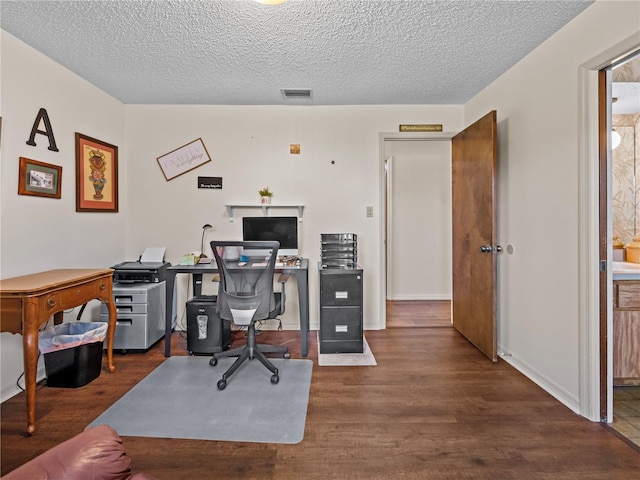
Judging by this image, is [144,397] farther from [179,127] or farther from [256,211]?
[179,127]

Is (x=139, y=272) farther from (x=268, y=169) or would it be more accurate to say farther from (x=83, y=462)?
(x=83, y=462)

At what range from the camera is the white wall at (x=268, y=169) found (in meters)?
3.54

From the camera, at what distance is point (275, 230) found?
A: 3.37 m

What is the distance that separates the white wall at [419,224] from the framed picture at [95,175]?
3616 mm

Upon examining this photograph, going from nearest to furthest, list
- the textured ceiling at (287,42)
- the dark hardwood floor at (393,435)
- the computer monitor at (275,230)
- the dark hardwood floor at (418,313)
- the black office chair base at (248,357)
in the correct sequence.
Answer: the dark hardwood floor at (393,435)
the textured ceiling at (287,42)
the black office chair base at (248,357)
the computer monitor at (275,230)
the dark hardwood floor at (418,313)

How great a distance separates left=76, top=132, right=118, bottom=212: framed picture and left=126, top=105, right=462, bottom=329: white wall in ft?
0.82

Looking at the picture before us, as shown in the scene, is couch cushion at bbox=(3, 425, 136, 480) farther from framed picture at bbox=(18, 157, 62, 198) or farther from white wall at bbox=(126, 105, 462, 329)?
white wall at bbox=(126, 105, 462, 329)

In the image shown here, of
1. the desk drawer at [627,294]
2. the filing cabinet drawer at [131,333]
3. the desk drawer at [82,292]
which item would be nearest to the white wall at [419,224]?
the desk drawer at [627,294]

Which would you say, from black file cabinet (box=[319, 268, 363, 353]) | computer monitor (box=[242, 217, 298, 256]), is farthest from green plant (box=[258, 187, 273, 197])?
black file cabinet (box=[319, 268, 363, 353])

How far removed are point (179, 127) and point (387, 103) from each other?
2269 millimetres

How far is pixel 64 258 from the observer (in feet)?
8.85

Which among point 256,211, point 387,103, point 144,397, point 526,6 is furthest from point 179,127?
point 526,6

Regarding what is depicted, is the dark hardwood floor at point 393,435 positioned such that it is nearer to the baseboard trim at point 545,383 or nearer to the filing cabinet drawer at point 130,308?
the baseboard trim at point 545,383

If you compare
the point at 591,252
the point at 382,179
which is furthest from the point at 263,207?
the point at 591,252
